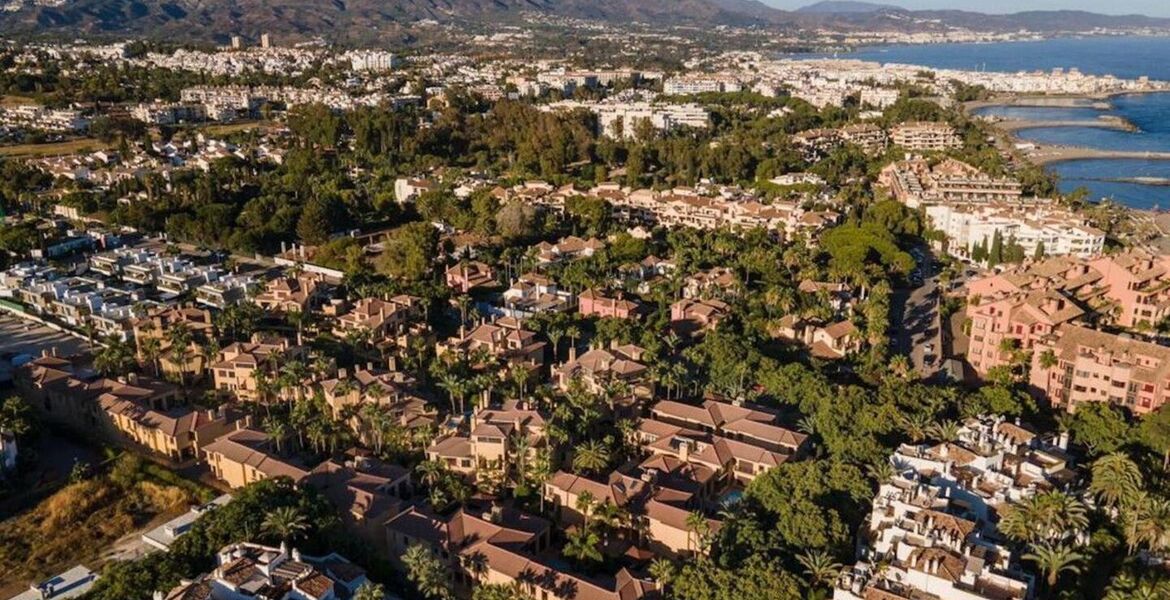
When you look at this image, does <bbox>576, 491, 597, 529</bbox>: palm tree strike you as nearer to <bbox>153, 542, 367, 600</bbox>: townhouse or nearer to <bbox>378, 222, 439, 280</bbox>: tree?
<bbox>153, 542, 367, 600</bbox>: townhouse

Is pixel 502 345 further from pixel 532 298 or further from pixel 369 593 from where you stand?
pixel 369 593

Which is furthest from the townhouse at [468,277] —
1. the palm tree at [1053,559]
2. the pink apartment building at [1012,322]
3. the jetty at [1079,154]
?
the jetty at [1079,154]

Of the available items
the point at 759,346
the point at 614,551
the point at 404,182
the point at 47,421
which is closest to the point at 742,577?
the point at 614,551

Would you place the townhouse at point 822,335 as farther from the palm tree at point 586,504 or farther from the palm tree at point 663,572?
the palm tree at point 663,572

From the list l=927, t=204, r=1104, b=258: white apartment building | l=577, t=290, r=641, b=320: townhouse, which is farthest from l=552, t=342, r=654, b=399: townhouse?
l=927, t=204, r=1104, b=258: white apartment building

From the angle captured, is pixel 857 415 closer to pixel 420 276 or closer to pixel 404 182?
pixel 420 276

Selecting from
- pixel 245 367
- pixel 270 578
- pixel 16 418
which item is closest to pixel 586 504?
pixel 270 578
